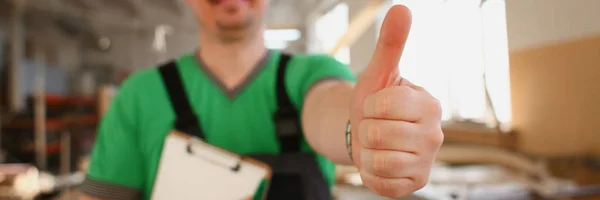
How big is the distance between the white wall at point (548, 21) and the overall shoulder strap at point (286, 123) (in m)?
0.24

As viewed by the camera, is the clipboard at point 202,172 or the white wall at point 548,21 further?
the clipboard at point 202,172

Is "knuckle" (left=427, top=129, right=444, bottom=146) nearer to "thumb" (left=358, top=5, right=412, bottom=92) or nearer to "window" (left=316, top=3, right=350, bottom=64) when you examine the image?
"thumb" (left=358, top=5, right=412, bottom=92)

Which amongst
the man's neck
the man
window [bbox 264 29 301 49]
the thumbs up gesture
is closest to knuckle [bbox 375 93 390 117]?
the thumbs up gesture

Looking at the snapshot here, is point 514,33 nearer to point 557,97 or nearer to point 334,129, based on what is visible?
point 557,97

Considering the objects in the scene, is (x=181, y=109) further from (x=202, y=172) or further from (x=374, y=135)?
(x=374, y=135)

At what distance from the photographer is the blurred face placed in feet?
1.23

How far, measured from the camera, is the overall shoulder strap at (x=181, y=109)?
392mm

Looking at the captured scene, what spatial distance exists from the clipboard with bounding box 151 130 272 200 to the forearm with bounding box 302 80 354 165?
6 cm

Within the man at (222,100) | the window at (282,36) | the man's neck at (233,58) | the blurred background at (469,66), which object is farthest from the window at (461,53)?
the window at (282,36)

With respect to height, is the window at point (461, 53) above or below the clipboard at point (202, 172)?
above

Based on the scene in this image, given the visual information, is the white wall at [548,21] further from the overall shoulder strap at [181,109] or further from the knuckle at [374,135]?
the overall shoulder strap at [181,109]

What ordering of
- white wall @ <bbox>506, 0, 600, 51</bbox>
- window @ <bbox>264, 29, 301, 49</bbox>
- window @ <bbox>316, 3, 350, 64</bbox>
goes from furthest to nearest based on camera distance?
1. window @ <bbox>264, 29, 301, 49</bbox>
2. window @ <bbox>316, 3, 350, 64</bbox>
3. white wall @ <bbox>506, 0, 600, 51</bbox>

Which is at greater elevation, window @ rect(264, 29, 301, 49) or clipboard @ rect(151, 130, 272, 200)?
window @ rect(264, 29, 301, 49)

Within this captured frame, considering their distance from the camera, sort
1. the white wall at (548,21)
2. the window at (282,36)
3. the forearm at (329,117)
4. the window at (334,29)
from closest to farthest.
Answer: the white wall at (548,21)
the forearm at (329,117)
the window at (334,29)
the window at (282,36)
